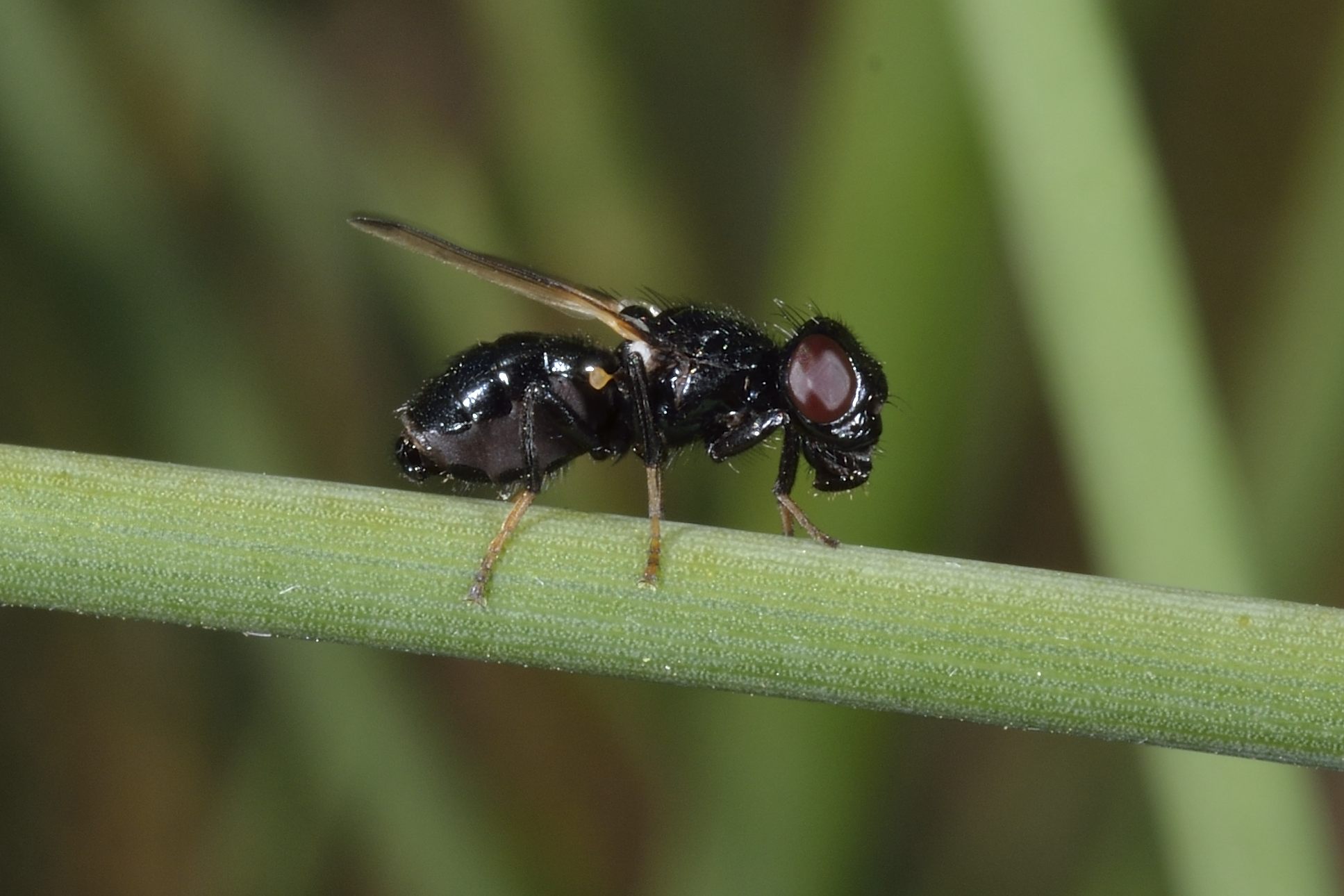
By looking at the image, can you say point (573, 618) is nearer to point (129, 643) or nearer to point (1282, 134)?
point (129, 643)

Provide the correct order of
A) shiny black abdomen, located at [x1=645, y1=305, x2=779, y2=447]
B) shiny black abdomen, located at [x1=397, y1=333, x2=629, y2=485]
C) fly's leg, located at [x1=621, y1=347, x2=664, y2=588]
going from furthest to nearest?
1. shiny black abdomen, located at [x1=645, y1=305, x2=779, y2=447]
2. shiny black abdomen, located at [x1=397, y1=333, x2=629, y2=485]
3. fly's leg, located at [x1=621, y1=347, x2=664, y2=588]

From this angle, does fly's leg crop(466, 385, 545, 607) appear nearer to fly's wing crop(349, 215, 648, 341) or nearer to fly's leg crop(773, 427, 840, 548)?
fly's wing crop(349, 215, 648, 341)

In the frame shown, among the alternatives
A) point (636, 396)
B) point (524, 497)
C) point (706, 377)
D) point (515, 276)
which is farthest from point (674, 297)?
point (524, 497)

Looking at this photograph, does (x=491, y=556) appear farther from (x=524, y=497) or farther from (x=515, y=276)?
(x=515, y=276)

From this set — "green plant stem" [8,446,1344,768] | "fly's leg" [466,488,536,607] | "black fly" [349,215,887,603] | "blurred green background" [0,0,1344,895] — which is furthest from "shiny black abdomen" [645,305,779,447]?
"green plant stem" [8,446,1344,768]

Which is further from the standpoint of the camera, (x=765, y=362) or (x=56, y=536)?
(x=765, y=362)

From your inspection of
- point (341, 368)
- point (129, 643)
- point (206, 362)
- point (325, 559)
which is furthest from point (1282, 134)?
point (325, 559)
